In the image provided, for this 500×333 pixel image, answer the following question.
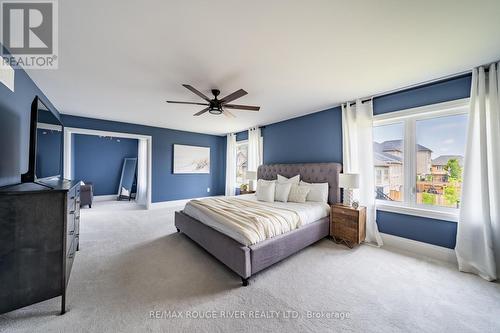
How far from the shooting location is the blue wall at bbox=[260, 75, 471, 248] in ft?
8.66

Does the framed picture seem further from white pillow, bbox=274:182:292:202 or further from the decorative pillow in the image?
the decorative pillow

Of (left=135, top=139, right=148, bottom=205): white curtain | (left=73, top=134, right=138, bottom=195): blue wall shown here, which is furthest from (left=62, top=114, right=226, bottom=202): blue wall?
(left=73, top=134, right=138, bottom=195): blue wall

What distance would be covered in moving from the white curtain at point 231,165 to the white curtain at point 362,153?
3.87 m

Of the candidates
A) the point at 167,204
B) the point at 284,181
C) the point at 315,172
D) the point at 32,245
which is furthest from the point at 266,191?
the point at 167,204

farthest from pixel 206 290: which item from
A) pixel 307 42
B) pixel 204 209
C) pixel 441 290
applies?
pixel 307 42

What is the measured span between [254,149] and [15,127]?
4.59 meters

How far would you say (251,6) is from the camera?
1.44 metres

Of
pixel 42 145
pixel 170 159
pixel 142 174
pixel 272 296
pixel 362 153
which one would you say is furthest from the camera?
pixel 142 174

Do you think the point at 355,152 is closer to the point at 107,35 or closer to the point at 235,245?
the point at 235,245

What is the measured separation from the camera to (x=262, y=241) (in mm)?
2256

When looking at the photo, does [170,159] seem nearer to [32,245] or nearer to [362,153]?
[32,245]

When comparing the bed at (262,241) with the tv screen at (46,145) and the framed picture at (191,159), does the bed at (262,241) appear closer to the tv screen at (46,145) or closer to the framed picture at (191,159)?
the tv screen at (46,145)

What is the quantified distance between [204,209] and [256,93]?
213cm

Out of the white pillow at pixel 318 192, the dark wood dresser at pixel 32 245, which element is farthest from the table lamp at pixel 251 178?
the dark wood dresser at pixel 32 245
